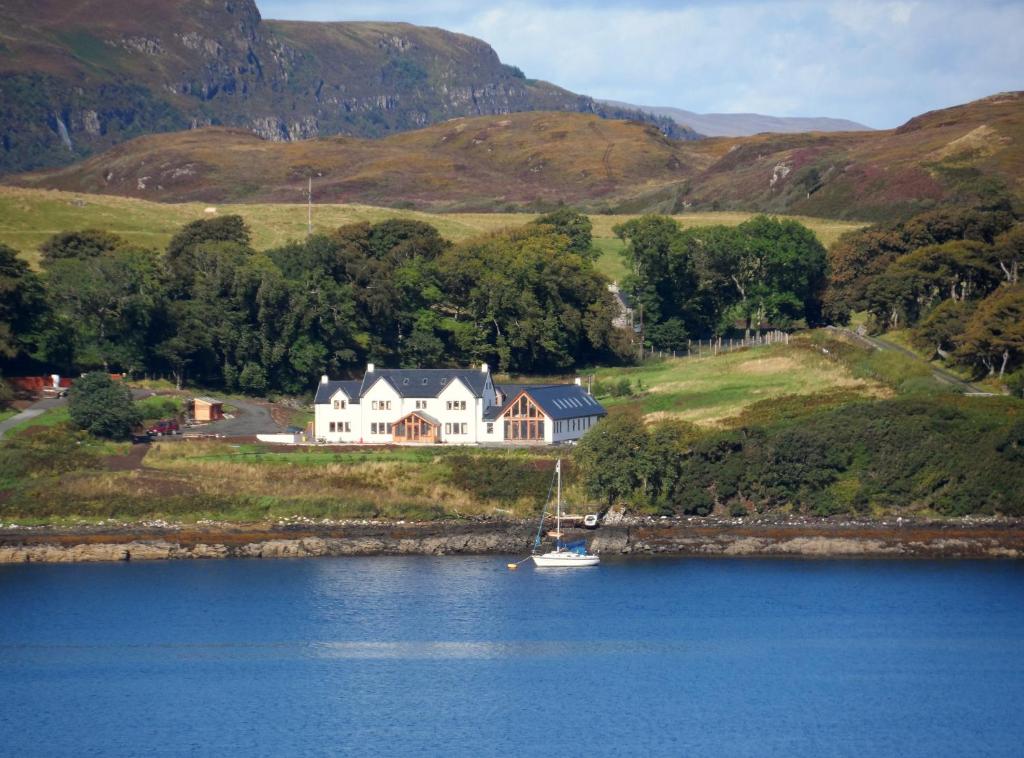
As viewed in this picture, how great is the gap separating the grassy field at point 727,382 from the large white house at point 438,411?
515 cm

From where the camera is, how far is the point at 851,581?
59031 millimetres

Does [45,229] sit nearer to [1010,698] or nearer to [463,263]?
[463,263]

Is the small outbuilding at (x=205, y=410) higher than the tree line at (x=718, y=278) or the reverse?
the reverse

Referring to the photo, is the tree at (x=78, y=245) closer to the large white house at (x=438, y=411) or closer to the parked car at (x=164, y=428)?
the parked car at (x=164, y=428)

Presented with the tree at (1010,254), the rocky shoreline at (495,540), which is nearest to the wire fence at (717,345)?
the tree at (1010,254)

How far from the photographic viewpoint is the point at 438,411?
259 feet

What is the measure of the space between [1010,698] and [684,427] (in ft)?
95.7

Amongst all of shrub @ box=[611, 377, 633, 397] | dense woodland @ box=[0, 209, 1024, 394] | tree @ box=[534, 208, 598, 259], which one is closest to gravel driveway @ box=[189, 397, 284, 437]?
dense woodland @ box=[0, 209, 1024, 394]

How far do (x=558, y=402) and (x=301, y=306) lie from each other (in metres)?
18.7

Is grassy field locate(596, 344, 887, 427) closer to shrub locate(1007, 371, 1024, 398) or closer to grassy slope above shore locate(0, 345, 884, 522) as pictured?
grassy slope above shore locate(0, 345, 884, 522)

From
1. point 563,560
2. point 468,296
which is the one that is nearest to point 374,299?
point 468,296

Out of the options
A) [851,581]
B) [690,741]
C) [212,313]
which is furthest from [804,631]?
[212,313]

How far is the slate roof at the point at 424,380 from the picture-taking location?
3113 inches

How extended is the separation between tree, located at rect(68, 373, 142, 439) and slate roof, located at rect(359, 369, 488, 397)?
11.5 metres
